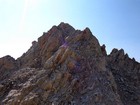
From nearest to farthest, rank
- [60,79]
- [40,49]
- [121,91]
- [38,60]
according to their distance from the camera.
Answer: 1. [60,79]
2. [121,91]
3. [38,60]
4. [40,49]

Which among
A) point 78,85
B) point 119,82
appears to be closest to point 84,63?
point 78,85

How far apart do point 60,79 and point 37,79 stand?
3.65 meters

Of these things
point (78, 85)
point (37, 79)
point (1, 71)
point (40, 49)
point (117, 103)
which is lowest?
point (117, 103)

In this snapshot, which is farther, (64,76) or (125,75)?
(125,75)

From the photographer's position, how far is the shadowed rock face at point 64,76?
1131 inches

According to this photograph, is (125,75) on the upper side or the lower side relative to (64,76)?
upper

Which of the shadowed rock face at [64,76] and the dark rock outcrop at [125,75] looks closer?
the shadowed rock face at [64,76]

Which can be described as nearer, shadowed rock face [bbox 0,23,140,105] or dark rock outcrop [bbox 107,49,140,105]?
shadowed rock face [bbox 0,23,140,105]

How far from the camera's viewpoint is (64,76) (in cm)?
3083

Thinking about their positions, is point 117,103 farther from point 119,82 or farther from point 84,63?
point 119,82

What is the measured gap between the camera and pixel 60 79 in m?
30.6

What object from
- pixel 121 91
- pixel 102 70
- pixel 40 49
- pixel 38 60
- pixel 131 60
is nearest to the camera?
pixel 102 70

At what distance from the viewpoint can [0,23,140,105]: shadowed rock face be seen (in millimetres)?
28734

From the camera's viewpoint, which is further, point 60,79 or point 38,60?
point 38,60
